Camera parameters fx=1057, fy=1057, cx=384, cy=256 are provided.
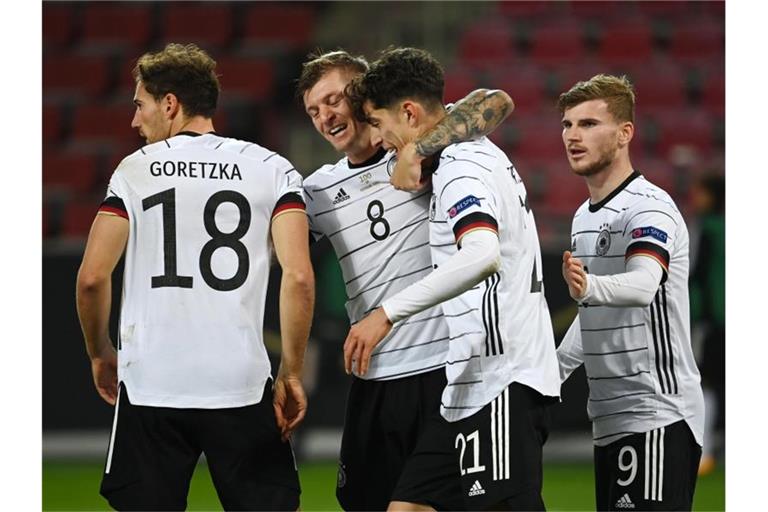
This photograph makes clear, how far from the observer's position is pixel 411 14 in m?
12.8

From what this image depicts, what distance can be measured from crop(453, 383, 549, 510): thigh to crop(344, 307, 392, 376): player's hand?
415mm

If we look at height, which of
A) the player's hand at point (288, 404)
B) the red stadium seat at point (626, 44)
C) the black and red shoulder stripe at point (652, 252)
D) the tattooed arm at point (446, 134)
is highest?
the red stadium seat at point (626, 44)

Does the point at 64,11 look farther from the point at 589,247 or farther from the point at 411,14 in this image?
the point at 589,247

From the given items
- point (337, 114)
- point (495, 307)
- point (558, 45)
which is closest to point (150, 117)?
point (337, 114)

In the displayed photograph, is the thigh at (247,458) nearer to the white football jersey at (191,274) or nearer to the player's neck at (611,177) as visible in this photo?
the white football jersey at (191,274)

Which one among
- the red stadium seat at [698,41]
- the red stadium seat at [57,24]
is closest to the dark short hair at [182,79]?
the red stadium seat at [698,41]

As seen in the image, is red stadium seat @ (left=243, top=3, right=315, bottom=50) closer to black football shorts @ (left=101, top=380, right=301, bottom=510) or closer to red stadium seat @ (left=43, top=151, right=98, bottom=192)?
red stadium seat @ (left=43, top=151, right=98, bottom=192)

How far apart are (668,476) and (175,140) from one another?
1.93m

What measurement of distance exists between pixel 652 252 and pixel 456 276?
84 cm

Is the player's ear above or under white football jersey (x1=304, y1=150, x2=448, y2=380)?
above

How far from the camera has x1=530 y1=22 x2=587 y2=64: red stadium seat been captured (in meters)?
12.3

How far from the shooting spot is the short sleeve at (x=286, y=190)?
10.9 ft

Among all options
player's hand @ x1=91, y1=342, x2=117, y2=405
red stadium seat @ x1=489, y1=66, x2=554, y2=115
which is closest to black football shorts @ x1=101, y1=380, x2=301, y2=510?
player's hand @ x1=91, y1=342, x2=117, y2=405

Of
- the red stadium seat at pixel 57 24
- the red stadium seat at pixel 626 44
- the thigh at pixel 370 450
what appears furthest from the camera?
the red stadium seat at pixel 57 24
